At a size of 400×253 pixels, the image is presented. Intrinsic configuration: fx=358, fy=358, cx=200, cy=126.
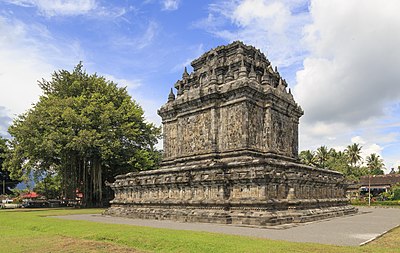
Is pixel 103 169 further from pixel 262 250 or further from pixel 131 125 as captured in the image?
pixel 262 250

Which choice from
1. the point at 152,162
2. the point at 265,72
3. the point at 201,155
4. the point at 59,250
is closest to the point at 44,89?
the point at 152,162

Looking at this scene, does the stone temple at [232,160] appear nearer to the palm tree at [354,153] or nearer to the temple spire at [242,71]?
the temple spire at [242,71]

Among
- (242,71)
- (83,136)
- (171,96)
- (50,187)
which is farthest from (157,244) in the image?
(50,187)

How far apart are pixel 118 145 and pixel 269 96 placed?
51.5 ft

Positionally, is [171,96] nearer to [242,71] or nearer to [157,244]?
[242,71]

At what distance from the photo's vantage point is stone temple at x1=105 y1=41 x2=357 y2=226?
62.6ft

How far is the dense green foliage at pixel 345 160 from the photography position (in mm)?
66375

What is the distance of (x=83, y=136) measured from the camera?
1253 inches

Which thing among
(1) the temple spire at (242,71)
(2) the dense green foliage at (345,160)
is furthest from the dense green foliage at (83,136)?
(2) the dense green foliage at (345,160)

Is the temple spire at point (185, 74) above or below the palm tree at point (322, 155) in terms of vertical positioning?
above

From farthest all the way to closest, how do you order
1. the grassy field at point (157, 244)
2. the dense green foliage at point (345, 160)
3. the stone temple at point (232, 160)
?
the dense green foliage at point (345, 160)
the stone temple at point (232, 160)
the grassy field at point (157, 244)

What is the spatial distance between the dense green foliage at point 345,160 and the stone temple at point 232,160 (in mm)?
40642

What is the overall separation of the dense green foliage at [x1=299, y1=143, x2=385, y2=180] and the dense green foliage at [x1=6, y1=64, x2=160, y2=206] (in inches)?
1505

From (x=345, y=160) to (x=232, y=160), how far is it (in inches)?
2269
